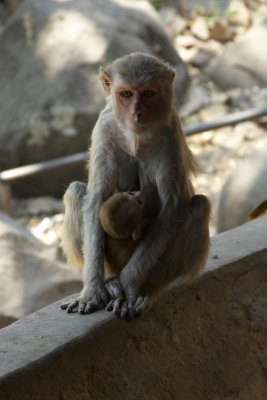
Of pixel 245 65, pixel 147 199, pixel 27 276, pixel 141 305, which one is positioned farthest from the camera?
pixel 245 65

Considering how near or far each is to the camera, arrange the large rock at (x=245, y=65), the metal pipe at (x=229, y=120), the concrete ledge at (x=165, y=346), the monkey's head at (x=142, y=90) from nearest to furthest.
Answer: the concrete ledge at (x=165, y=346), the monkey's head at (x=142, y=90), the metal pipe at (x=229, y=120), the large rock at (x=245, y=65)

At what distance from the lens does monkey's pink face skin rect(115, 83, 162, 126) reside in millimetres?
3189

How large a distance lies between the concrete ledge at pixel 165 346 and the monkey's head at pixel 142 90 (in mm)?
877

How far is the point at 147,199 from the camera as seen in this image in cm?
351

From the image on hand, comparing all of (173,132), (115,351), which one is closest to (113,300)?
(115,351)

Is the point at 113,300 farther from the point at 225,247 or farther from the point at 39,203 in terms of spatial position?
the point at 39,203

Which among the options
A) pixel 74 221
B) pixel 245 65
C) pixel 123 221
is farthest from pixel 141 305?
pixel 245 65

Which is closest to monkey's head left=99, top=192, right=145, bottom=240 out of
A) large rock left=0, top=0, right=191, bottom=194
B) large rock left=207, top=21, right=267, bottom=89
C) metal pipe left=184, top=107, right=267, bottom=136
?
metal pipe left=184, top=107, right=267, bottom=136

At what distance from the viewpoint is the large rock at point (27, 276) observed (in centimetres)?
519

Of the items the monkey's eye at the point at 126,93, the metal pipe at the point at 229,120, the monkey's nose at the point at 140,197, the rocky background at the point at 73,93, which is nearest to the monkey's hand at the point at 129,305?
the monkey's nose at the point at 140,197

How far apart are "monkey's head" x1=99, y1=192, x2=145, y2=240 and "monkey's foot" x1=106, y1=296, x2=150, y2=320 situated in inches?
11.6

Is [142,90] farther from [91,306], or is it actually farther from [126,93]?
[91,306]

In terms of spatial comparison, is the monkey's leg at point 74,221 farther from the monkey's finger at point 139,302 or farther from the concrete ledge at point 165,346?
the monkey's finger at point 139,302

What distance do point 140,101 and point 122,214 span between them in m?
0.50
